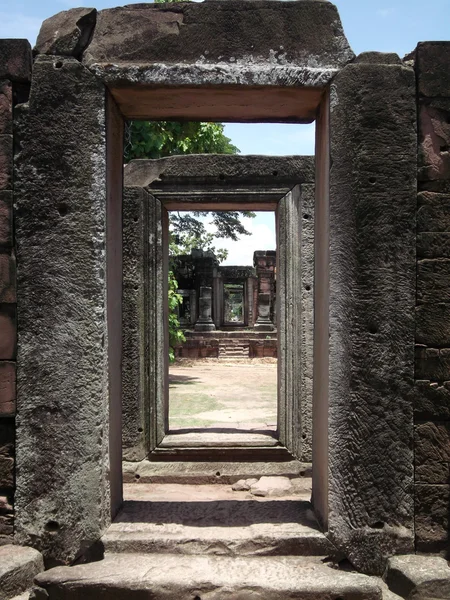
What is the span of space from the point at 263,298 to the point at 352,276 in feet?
59.5

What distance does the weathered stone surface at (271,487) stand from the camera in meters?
4.73

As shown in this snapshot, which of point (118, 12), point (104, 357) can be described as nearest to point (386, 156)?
point (118, 12)

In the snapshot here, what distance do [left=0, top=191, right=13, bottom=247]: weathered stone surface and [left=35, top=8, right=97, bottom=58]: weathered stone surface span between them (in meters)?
0.79

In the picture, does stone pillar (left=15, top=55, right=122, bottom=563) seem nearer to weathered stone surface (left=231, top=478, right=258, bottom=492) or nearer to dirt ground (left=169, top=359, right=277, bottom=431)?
weathered stone surface (left=231, top=478, right=258, bottom=492)

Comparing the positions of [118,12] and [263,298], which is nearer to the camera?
[118,12]

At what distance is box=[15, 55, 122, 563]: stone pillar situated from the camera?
283cm

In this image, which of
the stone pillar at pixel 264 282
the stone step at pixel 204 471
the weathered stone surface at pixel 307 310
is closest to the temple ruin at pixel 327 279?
the stone step at pixel 204 471

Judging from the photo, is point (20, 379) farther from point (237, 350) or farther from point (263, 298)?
point (263, 298)

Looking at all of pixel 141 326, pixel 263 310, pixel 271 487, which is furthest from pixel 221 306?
pixel 271 487

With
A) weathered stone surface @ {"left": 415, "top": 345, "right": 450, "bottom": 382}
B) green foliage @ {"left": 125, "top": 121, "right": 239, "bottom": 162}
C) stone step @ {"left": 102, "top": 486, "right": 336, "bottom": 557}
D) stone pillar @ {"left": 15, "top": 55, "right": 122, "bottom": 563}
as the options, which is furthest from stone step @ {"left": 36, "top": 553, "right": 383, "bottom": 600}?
green foliage @ {"left": 125, "top": 121, "right": 239, "bottom": 162}

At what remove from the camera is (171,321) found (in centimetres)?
1052

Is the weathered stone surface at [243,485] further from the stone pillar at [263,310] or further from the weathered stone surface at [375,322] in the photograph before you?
the stone pillar at [263,310]

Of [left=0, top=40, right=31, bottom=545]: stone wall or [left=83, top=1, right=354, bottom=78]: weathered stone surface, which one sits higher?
[left=83, top=1, right=354, bottom=78]: weathered stone surface

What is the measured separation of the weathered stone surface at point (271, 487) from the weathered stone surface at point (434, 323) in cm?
246
